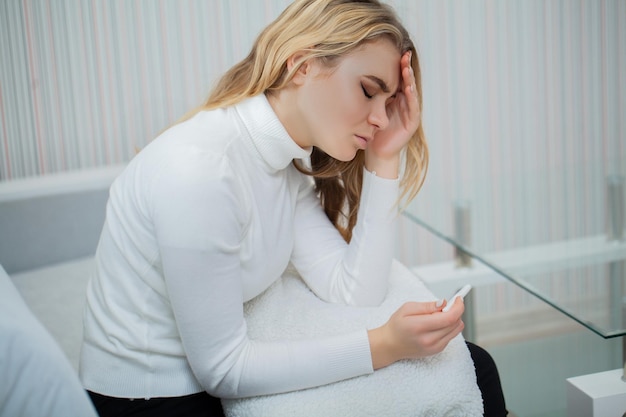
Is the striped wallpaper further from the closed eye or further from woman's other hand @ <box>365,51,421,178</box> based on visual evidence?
the closed eye

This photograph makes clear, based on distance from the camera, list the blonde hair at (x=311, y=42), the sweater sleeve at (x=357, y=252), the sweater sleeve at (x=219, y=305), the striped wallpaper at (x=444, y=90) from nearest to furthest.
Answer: the sweater sleeve at (x=219, y=305), the blonde hair at (x=311, y=42), the sweater sleeve at (x=357, y=252), the striped wallpaper at (x=444, y=90)

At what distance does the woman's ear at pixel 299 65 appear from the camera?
40.0 inches

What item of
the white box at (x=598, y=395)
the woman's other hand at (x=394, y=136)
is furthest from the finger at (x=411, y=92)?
the white box at (x=598, y=395)

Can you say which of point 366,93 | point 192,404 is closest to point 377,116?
point 366,93

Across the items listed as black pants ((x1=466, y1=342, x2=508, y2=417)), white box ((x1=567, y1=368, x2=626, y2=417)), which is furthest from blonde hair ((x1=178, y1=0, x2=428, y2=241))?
white box ((x1=567, y1=368, x2=626, y2=417))

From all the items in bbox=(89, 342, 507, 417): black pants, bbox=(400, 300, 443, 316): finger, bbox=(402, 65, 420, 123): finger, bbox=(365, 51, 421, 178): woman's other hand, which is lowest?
bbox=(89, 342, 507, 417): black pants

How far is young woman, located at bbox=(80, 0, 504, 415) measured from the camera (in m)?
0.91

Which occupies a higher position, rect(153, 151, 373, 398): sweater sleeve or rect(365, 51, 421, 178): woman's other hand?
rect(365, 51, 421, 178): woman's other hand

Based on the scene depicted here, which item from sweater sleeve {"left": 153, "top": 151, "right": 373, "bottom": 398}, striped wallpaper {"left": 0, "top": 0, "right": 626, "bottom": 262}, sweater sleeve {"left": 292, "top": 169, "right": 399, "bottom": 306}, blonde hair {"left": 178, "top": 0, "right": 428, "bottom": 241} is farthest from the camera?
striped wallpaper {"left": 0, "top": 0, "right": 626, "bottom": 262}

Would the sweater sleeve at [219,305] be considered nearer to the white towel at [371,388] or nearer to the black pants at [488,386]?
the white towel at [371,388]

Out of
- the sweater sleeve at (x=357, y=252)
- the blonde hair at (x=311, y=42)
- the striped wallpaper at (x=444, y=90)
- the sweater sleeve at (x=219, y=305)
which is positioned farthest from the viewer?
the striped wallpaper at (x=444, y=90)

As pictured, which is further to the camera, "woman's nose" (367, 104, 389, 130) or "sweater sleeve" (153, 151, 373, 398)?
"woman's nose" (367, 104, 389, 130)

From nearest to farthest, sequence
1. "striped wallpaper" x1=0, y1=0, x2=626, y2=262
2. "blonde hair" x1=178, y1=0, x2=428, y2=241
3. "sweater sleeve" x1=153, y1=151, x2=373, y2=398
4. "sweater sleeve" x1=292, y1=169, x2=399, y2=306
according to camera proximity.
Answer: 1. "sweater sleeve" x1=153, y1=151, x2=373, y2=398
2. "blonde hair" x1=178, y1=0, x2=428, y2=241
3. "sweater sleeve" x1=292, y1=169, x2=399, y2=306
4. "striped wallpaper" x1=0, y1=0, x2=626, y2=262

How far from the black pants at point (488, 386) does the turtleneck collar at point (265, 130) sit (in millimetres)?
449
